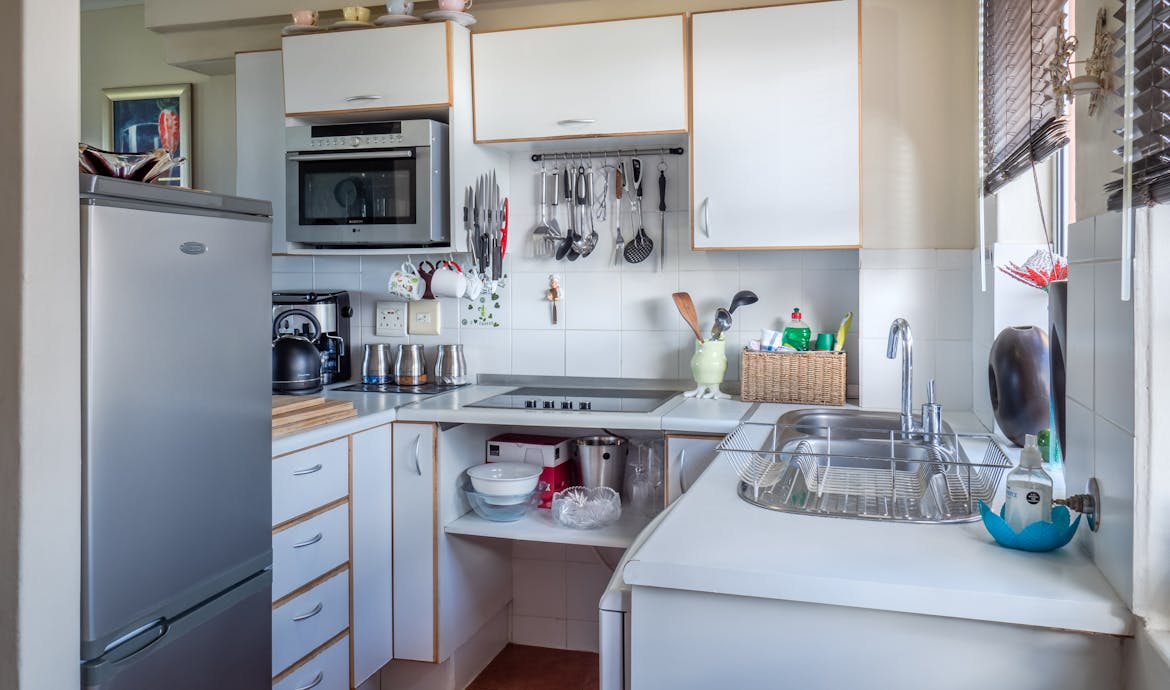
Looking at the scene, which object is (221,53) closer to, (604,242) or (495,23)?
(495,23)

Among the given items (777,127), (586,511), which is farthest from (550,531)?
(777,127)

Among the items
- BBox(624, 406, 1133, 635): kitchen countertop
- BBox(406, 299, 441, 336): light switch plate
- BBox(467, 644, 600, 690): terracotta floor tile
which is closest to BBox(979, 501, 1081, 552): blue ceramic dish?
BBox(624, 406, 1133, 635): kitchen countertop

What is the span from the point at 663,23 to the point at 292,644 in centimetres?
197

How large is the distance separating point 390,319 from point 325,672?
50.9 inches

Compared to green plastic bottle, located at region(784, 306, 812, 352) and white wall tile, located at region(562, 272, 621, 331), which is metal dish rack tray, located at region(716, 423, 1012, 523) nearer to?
green plastic bottle, located at region(784, 306, 812, 352)

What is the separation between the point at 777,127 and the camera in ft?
8.62

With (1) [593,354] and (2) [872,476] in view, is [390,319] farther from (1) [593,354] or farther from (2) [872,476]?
(2) [872,476]

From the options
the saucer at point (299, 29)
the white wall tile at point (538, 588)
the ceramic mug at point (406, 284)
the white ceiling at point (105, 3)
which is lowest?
the white wall tile at point (538, 588)

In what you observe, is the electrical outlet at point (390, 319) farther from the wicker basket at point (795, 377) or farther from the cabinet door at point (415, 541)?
the wicker basket at point (795, 377)

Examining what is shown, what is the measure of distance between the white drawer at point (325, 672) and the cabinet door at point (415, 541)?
23 cm

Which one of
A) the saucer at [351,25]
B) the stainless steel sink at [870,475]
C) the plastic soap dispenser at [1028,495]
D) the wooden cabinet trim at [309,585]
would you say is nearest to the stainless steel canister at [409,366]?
the wooden cabinet trim at [309,585]

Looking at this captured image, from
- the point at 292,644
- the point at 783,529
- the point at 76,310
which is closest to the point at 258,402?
the point at 76,310

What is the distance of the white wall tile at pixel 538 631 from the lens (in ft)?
10.4

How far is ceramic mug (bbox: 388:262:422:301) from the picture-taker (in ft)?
10.1
